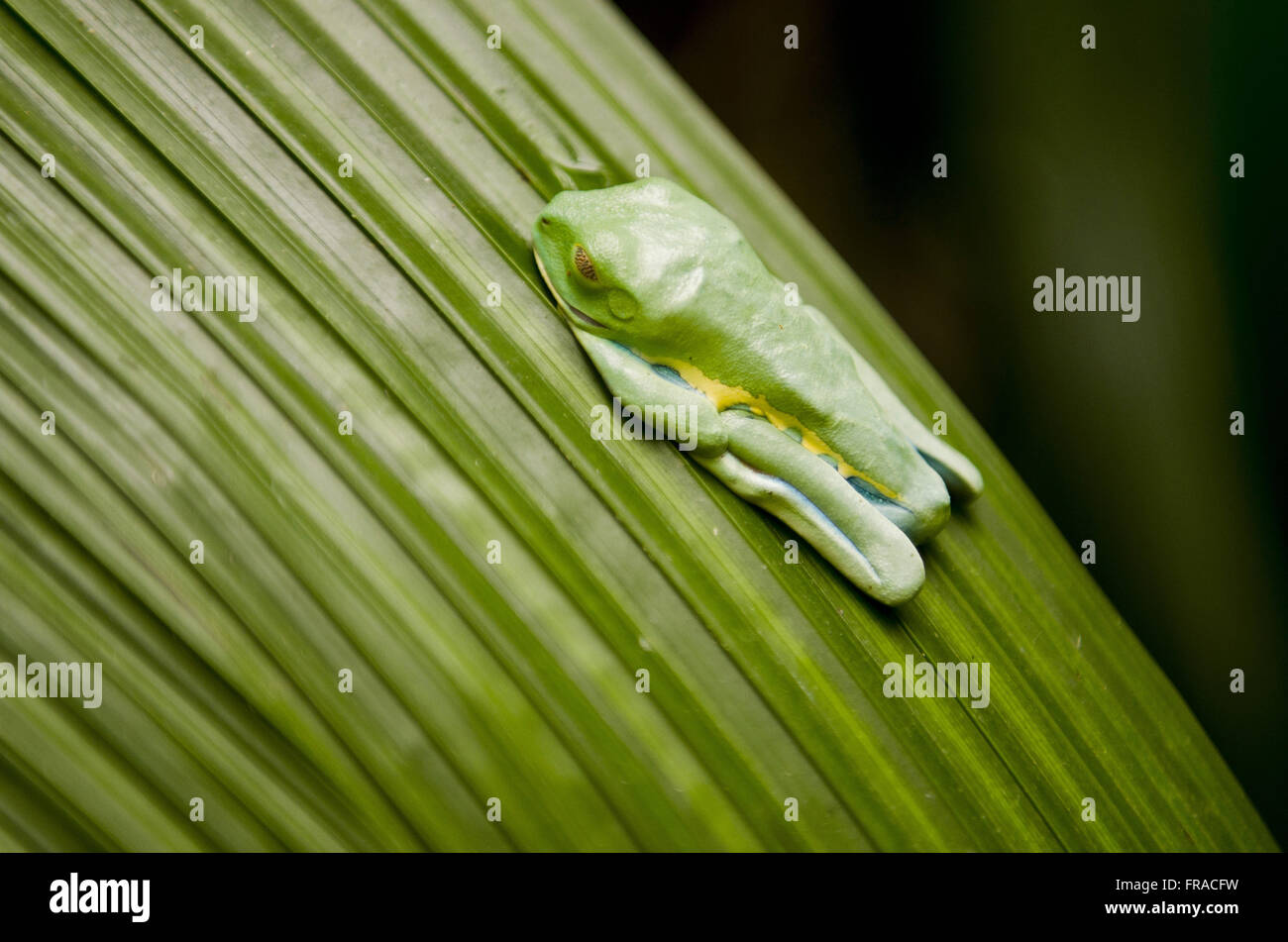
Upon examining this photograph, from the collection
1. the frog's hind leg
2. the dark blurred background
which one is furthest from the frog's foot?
the dark blurred background

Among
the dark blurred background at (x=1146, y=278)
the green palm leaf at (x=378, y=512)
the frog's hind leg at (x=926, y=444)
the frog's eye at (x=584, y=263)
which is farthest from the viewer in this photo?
the dark blurred background at (x=1146, y=278)

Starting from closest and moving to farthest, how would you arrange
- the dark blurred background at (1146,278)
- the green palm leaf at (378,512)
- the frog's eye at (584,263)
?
the green palm leaf at (378,512)
the frog's eye at (584,263)
the dark blurred background at (1146,278)

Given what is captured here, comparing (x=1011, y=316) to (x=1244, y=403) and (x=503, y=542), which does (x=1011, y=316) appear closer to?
(x=1244, y=403)

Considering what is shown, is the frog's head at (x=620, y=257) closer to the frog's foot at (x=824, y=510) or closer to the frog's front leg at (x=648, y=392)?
the frog's front leg at (x=648, y=392)

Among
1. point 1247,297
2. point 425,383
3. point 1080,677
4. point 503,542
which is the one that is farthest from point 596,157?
point 1247,297

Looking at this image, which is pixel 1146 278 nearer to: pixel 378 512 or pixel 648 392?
pixel 648 392

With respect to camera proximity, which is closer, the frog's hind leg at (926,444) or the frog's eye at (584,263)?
the frog's eye at (584,263)

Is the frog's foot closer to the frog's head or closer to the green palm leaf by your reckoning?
the green palm leaf

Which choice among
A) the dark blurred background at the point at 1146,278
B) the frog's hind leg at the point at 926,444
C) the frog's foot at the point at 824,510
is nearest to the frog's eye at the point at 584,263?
the frog's foot at the point at 824,510
